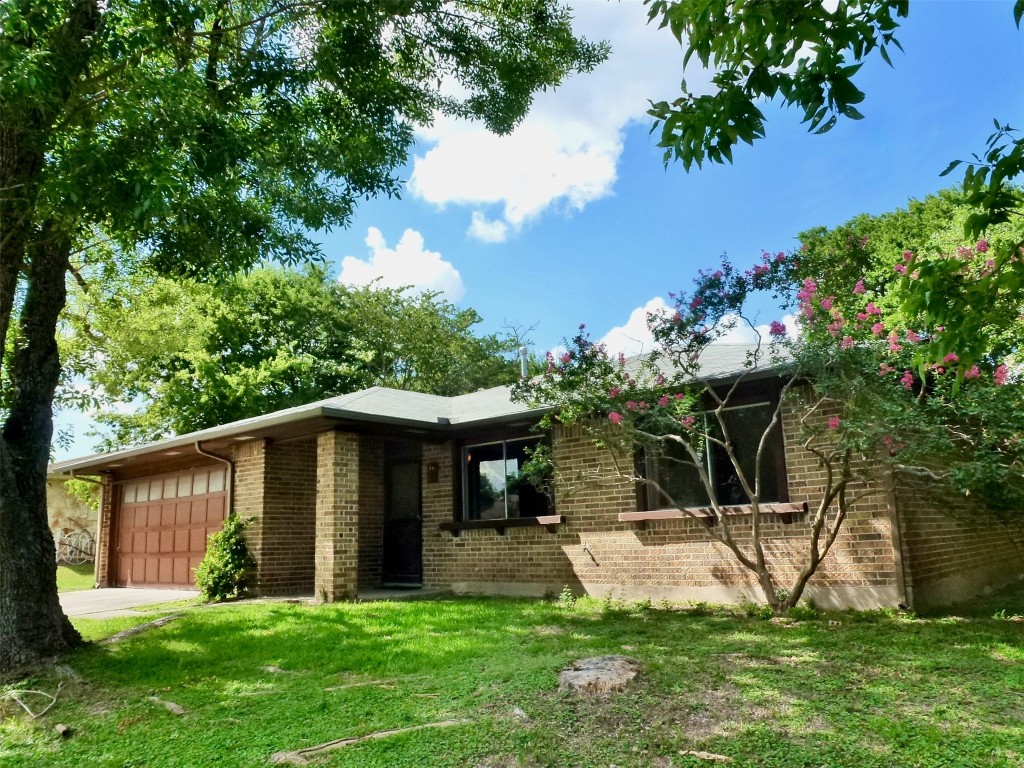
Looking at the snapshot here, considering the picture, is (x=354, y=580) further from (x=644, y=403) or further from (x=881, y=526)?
(x=881, y=526)

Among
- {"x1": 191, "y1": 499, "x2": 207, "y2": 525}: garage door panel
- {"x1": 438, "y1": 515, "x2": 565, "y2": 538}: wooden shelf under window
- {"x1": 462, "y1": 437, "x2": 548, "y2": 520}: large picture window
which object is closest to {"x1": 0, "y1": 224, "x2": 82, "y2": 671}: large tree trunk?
{"x1": 438, "y1": 515, "x2": 565, "y2": 538}: wooden shelf under window

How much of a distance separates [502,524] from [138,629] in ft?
16.6

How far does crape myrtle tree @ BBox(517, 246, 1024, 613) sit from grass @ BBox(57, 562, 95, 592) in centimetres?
1240

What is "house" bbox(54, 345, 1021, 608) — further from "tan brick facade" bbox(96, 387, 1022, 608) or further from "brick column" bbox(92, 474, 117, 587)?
"brick column" bbox(92, 474, 117, 587)

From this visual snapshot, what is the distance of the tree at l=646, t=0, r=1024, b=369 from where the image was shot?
2.53m

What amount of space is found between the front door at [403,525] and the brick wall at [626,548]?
32.5 inches

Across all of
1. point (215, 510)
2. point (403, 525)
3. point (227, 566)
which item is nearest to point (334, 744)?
point (227, 566)

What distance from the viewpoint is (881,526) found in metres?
8.10

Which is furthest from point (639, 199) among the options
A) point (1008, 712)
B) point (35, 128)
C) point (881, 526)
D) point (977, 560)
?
point (1008, 712)

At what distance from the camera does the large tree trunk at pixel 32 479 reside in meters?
6.50

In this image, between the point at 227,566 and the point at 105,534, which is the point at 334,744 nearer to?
the point at 227,566

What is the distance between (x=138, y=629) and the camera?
8664 mm

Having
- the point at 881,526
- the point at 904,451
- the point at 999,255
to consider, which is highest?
the point at 999,255

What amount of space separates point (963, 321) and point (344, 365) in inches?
1020
